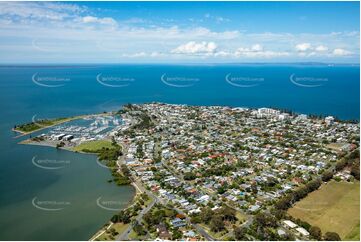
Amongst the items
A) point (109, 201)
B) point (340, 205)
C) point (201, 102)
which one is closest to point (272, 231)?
point (340, 205)

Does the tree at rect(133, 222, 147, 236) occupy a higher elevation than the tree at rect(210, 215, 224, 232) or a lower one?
lower

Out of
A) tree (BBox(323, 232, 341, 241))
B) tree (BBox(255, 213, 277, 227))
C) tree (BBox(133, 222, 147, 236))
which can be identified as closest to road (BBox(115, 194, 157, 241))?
tree (BBox(133, 222, 147, 236))

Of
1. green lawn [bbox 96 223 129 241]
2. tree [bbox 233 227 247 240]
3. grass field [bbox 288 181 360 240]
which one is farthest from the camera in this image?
grass field [bbox 288 181 360 240]

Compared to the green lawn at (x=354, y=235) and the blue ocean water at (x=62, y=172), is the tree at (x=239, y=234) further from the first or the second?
the blue ocean water at (x=62, y=172)

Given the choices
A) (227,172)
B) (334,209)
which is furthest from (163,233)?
(334,209)

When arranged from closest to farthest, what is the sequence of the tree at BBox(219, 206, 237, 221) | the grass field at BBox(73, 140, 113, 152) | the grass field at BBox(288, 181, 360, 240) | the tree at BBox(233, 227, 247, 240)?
the tree at BBox(233, 227, 247, 240) < the grass field at BBox(288, 181, 360, 240) < the tree at BBox(219, 206, 237, 221) < the grass field at BBox(73, 140, 113, 152)

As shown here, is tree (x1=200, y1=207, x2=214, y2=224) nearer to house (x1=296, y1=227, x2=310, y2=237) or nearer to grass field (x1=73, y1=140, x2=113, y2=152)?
house (x1=296, y1=227, x2=310, y2=237)

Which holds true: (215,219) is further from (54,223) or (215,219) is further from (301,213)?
(54,223)

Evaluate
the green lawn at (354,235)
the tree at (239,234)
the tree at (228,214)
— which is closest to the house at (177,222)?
the tree at (228,214)
